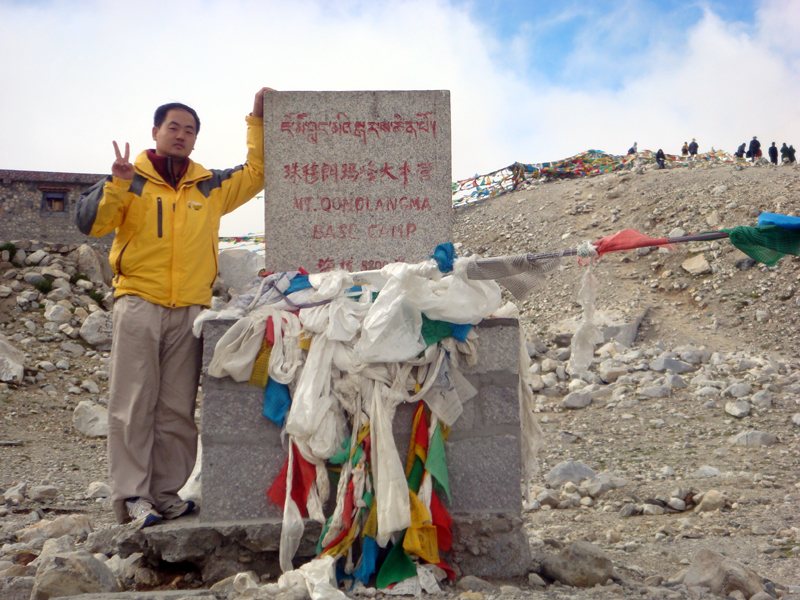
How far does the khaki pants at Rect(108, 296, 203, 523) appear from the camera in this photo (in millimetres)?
3379

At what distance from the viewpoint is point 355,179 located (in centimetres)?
397

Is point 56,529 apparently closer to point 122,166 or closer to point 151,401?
point 151,401

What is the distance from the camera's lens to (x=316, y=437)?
302 centimetres

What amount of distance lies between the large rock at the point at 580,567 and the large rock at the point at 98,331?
9.18m

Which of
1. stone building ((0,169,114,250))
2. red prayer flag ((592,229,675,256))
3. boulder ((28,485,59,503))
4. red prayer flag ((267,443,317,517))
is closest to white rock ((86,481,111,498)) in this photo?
boulder ((28,485,59,503))

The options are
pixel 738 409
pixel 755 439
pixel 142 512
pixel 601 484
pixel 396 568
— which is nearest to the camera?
pixel 396 568

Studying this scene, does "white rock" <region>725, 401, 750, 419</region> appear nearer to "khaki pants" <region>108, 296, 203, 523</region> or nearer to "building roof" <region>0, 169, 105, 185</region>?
"khaki pants" <region>108, 296, 203, 523</region>

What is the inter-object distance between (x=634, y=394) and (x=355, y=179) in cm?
524

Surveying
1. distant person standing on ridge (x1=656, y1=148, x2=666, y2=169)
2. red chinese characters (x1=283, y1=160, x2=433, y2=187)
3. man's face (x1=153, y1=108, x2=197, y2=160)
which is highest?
distant person standing on ridge (x1=656, y1=148, x2=666, y2=169)

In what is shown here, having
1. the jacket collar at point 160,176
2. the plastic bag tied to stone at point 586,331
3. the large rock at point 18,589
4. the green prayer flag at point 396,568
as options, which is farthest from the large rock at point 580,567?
the jacket collar at point 160,176

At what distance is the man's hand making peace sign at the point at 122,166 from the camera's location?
10.7 ft

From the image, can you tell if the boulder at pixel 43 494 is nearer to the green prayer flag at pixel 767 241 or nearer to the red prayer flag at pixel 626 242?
the red prayer flag at pixel 626 242

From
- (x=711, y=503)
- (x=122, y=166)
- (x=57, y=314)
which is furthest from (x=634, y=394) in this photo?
(x=57, y=314)

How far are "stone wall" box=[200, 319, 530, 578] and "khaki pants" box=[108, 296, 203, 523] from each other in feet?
1.25
